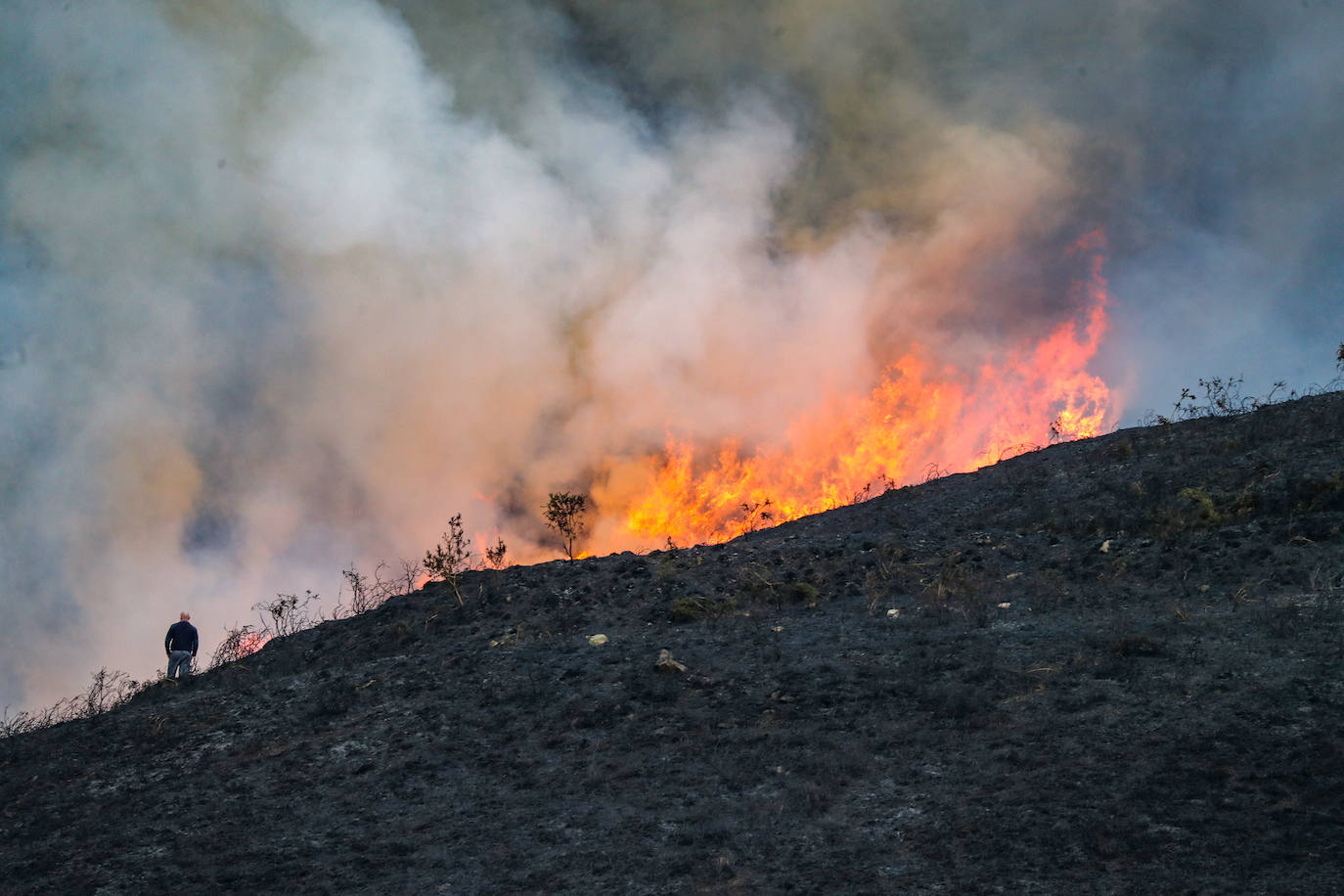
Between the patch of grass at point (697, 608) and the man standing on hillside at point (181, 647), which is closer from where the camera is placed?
the patch of grass at point (697, 608)

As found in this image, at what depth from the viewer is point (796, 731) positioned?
10.2m

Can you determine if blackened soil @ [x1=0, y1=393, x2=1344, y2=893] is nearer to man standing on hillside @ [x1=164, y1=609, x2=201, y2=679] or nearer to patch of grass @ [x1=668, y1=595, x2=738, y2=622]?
patch of grass @ [x1=668, y1=595, x2=738, y2=622]

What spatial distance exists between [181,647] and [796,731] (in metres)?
12.5

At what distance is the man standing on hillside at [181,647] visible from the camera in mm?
16875

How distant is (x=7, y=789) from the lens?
37.2ft

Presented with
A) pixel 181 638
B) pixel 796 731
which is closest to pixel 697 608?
pixel 796 731

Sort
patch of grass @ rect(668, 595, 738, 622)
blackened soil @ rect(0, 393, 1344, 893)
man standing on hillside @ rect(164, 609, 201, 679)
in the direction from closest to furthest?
blackened soil @ rect(0, 393, 1344, 893) → patch of grass @ rect(668, 595, 738, 622) → man standing on hillside @ rect(164, 609, 201, 679)

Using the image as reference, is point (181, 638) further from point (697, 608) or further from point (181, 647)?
point (697, 608)

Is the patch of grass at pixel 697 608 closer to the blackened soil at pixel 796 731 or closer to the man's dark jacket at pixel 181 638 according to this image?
the blackened soil at pixel 796 731

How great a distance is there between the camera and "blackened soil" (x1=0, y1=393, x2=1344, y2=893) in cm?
764

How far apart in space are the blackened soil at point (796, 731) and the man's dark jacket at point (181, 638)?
2018mm

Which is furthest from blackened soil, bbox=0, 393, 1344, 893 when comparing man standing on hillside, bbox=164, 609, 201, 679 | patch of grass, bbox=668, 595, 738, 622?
man standing on hillside, bbox=164, 609, 201, 679

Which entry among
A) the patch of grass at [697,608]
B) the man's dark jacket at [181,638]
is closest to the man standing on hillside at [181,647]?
the man's dark jacket at [181,638]

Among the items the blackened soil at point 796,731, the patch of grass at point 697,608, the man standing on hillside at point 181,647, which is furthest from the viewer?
the man standing on hillside at point 181,647
